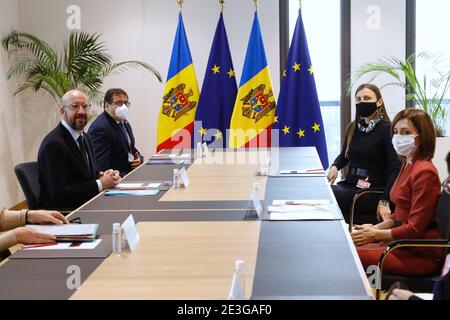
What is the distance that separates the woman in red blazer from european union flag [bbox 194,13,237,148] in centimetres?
367

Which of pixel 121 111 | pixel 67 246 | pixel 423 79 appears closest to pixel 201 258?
pixel 67 246

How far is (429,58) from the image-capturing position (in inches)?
293

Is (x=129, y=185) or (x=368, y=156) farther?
(x=368, y=156)

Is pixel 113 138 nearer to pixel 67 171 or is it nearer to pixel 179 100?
pixel 67 171

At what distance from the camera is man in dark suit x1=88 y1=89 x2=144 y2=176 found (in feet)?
17.7

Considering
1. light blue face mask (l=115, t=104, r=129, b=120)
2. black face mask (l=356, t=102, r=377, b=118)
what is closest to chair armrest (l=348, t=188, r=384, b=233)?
black face mask (l=356, t=102, r=377, b=118)

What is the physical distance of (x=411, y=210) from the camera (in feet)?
11.0

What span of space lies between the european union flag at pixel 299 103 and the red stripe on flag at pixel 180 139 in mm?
935

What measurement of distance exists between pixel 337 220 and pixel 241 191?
106 cm

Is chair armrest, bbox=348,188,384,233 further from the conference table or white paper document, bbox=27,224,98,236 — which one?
white paper document, bbox=27,224,98,236

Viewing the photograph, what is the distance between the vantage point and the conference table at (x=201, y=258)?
2.06 meters

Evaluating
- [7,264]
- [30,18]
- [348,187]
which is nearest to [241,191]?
[348,187]

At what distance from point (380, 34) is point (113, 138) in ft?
11.8

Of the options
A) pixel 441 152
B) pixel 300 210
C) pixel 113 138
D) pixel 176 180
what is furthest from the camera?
pixel 441 152
